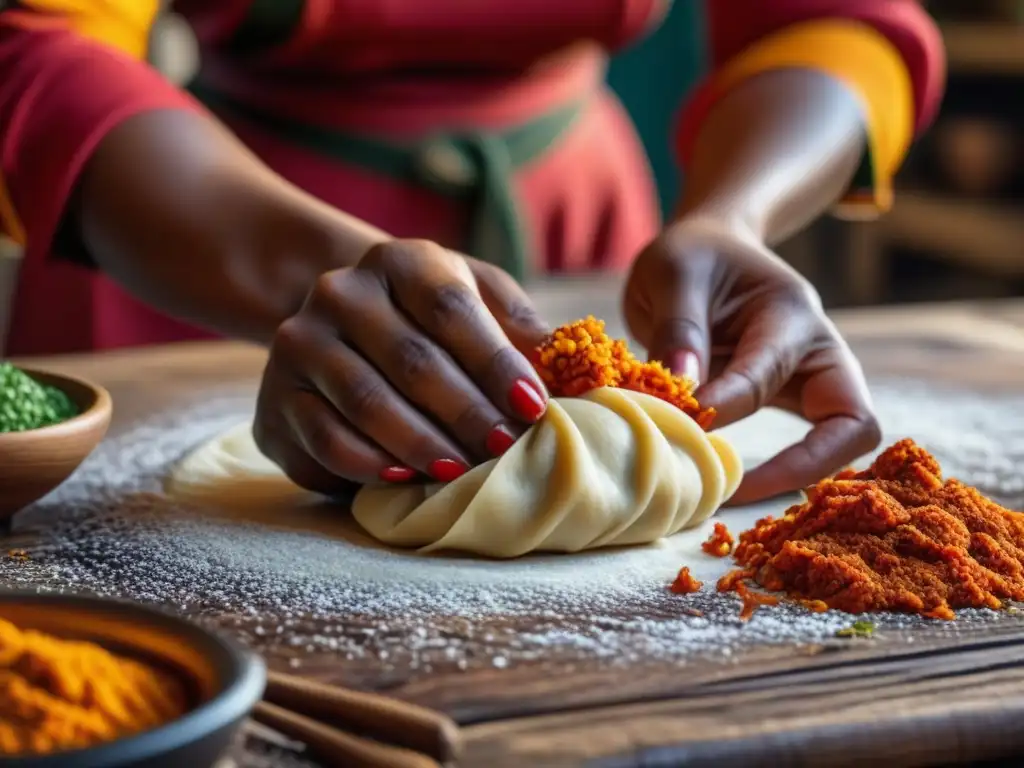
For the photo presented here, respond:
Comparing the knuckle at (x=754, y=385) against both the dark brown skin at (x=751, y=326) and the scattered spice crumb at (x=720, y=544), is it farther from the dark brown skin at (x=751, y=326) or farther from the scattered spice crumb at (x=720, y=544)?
the scattered spice crumb at (x=720, y=544)

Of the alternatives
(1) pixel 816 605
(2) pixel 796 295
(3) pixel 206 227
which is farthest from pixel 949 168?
(1) pixel 816 605

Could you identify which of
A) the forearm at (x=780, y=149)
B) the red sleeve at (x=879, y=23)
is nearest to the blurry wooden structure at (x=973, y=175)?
the red sleeve at (x=879, y=23)

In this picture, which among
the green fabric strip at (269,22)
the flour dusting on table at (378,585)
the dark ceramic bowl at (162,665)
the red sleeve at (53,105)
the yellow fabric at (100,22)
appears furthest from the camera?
the green fabric strip at (269,22)

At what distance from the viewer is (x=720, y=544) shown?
122 centimetres

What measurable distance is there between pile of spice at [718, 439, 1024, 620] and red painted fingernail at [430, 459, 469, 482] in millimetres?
258

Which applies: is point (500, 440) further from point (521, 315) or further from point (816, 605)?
point (816, 605)

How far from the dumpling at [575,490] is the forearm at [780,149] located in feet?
1.76

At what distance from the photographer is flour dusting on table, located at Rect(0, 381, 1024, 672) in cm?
100

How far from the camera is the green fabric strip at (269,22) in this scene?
188 cm

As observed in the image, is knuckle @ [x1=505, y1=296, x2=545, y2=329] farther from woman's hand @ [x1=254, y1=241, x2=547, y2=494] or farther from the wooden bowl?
the wooden bowl

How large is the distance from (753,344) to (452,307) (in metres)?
0.35

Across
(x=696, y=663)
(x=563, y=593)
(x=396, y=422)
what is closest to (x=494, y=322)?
(x=396, y=422)

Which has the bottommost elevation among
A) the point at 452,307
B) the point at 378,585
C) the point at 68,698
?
the point at 378,585

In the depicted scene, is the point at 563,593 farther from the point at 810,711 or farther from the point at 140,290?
the point at 140,290
